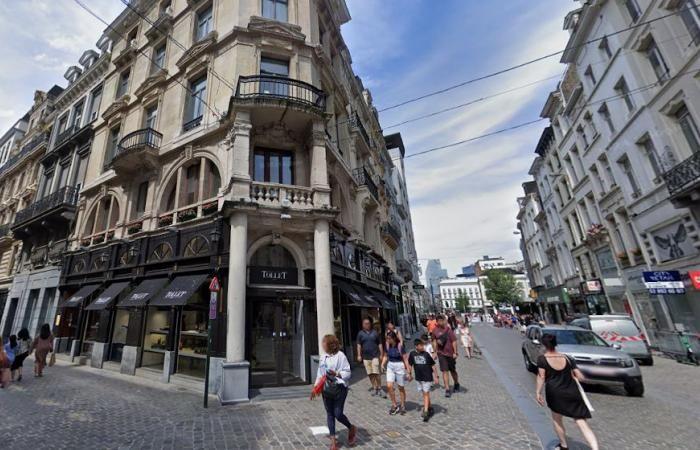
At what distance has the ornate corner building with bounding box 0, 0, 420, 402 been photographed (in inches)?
375

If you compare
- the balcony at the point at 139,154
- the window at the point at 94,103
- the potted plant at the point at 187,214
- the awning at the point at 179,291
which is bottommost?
Result: the awning at the point at 179,291

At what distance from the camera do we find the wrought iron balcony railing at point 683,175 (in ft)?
37.0

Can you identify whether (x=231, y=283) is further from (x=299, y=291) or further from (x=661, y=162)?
(x=661, y=162)

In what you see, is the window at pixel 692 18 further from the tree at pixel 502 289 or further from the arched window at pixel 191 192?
the tree at pixel 502 289

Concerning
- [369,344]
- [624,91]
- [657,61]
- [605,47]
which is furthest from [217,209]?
[605,47]

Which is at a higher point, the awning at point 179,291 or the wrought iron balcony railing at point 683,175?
the wrought iron balcony railing at point 683,175

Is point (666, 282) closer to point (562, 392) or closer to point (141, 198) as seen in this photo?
point (562, 392)

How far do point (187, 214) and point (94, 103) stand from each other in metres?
16.8

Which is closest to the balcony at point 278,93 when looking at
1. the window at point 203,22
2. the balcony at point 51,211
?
the window at point 203,22

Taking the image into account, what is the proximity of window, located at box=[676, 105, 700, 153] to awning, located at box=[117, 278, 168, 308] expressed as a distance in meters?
21.9

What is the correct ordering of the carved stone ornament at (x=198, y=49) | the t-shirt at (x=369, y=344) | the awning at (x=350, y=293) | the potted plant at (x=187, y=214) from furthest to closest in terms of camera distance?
the carved stone ornament at (x=198, y=49) → the potted plant at (x=187, y=214) → the awning at (x=350, y=293) → the t-shirt at (x=369, y=344)

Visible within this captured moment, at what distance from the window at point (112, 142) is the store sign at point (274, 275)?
46.0ft

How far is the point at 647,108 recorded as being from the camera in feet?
47.1

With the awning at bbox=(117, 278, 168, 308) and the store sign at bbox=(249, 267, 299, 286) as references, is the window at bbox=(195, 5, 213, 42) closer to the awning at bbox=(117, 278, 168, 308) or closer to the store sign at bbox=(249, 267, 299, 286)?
the awning at bbox=(117, 278, 168, 308)
